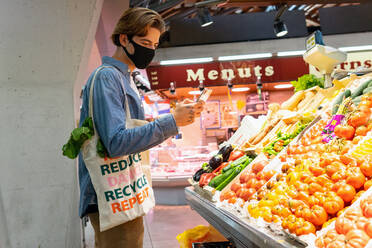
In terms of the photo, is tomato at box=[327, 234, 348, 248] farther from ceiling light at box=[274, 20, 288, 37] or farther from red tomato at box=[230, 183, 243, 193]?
ceiling light at box=[274, 20, 288, 37]

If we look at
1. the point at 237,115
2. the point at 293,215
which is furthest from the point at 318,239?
the point at 237,115

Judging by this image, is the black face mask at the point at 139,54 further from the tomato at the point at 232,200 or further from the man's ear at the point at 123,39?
the tomato at the point at 232,200

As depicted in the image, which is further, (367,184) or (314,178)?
(314,178)

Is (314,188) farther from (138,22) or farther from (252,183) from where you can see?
(138,22)

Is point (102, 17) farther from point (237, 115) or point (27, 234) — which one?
point (237, 115)

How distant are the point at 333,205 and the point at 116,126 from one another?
937mm

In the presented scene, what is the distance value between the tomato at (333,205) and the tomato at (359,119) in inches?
30.6

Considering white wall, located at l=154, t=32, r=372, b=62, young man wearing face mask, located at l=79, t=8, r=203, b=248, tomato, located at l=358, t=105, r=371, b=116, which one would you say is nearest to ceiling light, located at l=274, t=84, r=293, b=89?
white wall, located at l=154, t=32, r=372, b=62

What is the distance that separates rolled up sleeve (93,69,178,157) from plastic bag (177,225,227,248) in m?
1.66

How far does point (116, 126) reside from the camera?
146 centimetres

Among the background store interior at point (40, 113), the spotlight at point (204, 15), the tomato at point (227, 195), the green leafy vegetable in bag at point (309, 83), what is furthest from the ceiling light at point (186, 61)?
the tomato at point (227, 195)

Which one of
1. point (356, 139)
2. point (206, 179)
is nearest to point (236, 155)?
point (206, 179)

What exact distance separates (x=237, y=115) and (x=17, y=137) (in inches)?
299

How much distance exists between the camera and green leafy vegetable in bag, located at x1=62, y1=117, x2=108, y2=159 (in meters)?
1.49
